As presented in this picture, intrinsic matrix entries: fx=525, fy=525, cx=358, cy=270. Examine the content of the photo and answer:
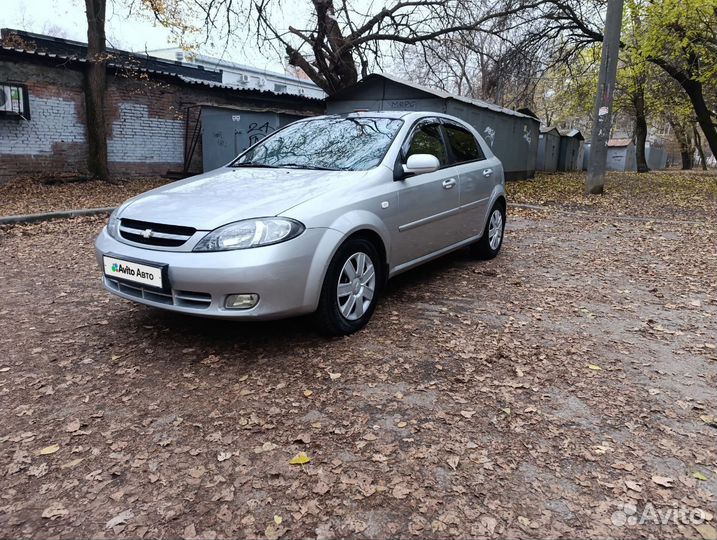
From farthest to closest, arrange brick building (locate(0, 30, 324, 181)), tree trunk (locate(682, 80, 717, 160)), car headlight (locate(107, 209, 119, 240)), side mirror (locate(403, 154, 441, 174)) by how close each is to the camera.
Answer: tree trunk (locate(682, 80, 717, 160)) < brick building (locate(0, 30, 324, 181)) < side mirror (locate(403, 154, 441, 174)) < car headlight (locate(107, 209, 119, 240))

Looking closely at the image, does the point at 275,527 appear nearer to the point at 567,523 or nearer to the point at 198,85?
the point at 567,523

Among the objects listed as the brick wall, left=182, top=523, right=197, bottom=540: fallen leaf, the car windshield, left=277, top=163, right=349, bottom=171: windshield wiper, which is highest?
the brick wall

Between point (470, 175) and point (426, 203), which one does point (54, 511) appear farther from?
point (470, 175)

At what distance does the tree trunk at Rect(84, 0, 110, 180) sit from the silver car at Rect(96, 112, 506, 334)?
9.19m

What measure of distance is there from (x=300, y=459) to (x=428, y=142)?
3121 mm

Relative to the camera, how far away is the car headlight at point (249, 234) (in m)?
3.00

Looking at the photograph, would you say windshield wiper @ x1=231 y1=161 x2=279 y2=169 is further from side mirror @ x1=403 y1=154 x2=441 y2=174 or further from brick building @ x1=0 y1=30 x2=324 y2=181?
brick building @ x1=0 y1=30 x2=324 y2=181

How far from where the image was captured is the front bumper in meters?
2.95

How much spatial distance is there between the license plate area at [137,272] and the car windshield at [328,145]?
56.9 inches

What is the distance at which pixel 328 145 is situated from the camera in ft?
14.1

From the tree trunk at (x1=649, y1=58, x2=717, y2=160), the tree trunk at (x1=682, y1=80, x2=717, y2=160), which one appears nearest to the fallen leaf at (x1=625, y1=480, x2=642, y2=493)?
the tree trunk at (x1=649, y1=58, x2=717, y2=160)

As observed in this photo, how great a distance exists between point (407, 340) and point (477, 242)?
8.16 feet

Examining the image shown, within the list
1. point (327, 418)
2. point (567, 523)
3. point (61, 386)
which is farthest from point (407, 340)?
point (61, 386)

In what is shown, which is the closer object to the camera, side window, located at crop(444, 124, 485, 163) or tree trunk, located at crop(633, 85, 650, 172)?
side window, located at crop(444, 124, 485, 163)
